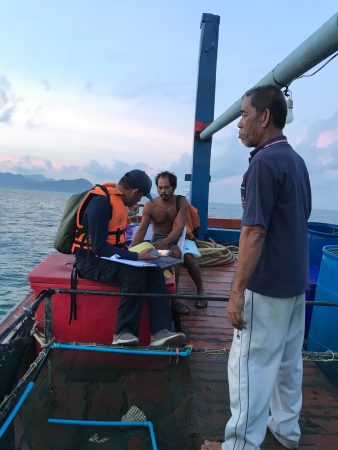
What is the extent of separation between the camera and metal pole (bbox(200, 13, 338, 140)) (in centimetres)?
206

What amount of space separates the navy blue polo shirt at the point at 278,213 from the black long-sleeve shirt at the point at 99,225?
59.3 inches

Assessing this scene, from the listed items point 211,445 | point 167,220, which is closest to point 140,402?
point 211,445

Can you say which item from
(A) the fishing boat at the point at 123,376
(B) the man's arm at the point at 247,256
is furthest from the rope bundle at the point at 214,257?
(B) the man's arm at the point at 247,256

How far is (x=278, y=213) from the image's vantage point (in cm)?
186

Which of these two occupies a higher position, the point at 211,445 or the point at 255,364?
the point at 255,364

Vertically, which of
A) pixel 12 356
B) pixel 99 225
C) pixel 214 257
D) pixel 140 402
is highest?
pixel 99 225

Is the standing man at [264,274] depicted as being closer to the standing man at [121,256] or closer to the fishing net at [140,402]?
the fishing net at [140,402]

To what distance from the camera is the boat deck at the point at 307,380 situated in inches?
90.6

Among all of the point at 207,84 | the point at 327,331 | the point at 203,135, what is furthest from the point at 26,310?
the point at 207,84

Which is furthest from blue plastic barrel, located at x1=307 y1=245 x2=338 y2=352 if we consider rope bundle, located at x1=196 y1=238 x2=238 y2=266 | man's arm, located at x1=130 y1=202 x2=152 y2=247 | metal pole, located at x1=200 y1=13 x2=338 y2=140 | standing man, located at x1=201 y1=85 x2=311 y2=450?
rope bundle, located at x1=196 y1=238 x2=238 y2=266

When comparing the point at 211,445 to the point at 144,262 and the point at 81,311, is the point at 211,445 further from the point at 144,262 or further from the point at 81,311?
the point at 81,311

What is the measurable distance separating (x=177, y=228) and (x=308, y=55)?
2.78 meters

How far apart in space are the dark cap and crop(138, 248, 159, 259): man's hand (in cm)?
52

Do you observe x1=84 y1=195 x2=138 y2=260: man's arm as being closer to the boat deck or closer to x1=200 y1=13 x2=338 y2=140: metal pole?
the boat deck
